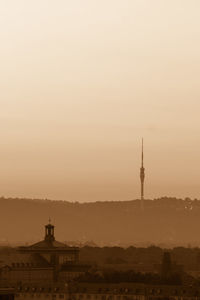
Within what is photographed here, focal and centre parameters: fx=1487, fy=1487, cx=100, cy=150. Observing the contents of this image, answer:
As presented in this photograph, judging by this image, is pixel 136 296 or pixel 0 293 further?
pixel 136 296

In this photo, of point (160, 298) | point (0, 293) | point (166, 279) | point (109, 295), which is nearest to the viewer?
point (0, 293)

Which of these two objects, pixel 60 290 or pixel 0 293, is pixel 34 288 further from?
pixel 0 293

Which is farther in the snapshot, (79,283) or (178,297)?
(79,283)

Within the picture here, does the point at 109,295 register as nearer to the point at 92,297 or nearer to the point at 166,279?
the point at 92,297

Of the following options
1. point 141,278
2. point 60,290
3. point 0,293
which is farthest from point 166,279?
point 0,293

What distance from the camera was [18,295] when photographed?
178m

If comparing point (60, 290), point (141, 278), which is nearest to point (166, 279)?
point (141, 278)

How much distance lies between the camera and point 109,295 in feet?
583

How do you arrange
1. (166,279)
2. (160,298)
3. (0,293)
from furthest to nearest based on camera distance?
(166,279) < (160,298) < (0,293)

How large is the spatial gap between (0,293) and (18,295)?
317 ft

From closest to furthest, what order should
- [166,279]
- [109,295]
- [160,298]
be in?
1. [160,298]
2. [109,295]
3. [166,279]

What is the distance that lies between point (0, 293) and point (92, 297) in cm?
9635

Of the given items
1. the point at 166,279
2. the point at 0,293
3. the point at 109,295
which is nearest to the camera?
the point at 0,293

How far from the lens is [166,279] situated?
7530 inches
